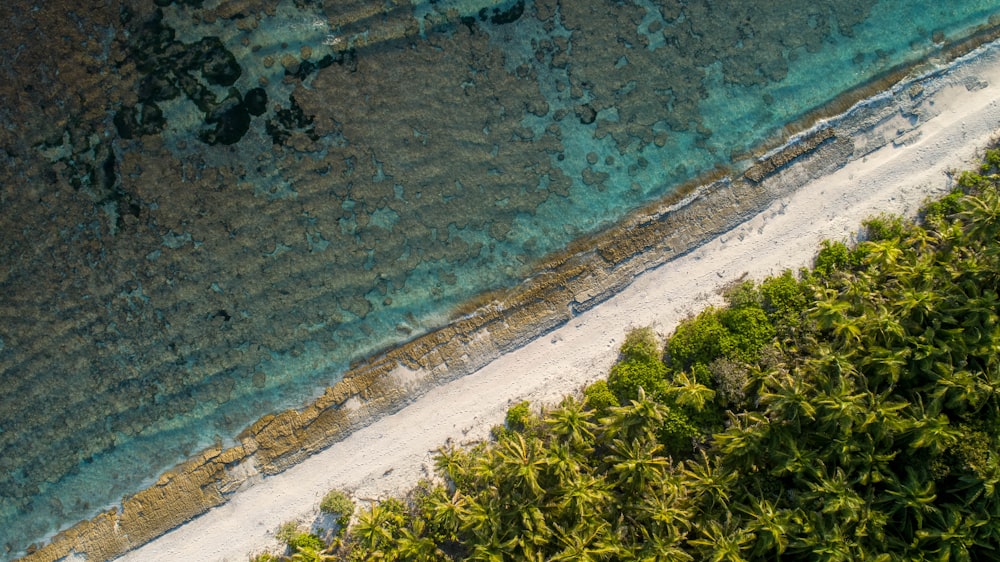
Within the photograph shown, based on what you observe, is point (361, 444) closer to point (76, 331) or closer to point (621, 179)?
point (76, 331)

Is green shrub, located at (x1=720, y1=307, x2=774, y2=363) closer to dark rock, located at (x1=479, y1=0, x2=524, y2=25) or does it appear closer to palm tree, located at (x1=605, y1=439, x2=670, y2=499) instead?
palm tree, located at (x1=605, y1=439, x2=670, y2=499)

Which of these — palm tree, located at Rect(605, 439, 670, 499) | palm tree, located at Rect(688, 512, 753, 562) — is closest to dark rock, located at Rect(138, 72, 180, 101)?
palm tree, located at Rect(605, 439, 670, 499)

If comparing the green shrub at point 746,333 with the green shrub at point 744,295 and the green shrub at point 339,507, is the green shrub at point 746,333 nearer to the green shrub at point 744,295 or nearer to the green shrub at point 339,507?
the green shrub at point 744,295

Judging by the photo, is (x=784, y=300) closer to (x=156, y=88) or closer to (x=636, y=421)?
(x=636, y=421)

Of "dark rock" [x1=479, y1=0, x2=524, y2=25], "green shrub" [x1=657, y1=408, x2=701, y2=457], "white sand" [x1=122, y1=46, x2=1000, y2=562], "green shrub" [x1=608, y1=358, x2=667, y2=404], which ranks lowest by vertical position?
"green shrub" [x1=657, y1=408, x2=701, y2=457]

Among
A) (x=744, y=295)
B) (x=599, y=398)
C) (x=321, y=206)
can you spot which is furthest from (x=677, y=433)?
(x=321, y=206)
